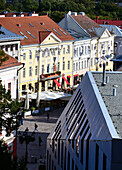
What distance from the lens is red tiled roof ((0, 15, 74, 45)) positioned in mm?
60856

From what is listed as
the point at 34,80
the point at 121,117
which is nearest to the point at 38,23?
the point at 34,80

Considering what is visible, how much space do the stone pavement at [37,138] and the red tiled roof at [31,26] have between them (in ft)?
36.9

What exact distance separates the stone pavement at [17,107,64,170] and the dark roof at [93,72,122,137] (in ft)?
41.4

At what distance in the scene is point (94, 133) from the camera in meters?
13.8

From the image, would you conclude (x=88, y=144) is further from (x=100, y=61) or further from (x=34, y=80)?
(x=100, y=61)

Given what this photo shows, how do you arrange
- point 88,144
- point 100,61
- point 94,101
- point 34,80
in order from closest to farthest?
1. point 88,144
2. point 94,101
3. point 34,80
4. point 100,61

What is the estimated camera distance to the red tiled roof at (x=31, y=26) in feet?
200

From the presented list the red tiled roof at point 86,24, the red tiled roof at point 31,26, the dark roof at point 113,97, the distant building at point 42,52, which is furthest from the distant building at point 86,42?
the dark roof at point 113,97

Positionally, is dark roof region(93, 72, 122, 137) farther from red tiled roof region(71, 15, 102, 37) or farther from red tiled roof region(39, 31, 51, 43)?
red tiled roof region(71, 15, 102, 37)

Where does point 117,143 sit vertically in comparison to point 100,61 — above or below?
above

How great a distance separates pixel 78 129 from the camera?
54.6ft

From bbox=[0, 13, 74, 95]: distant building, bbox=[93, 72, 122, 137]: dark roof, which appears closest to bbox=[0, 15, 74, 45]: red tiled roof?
bbox=[0, 13, 74, 95]: distant building

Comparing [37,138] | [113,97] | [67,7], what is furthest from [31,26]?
[67,7]

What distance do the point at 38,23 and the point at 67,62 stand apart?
5763 millimetres
